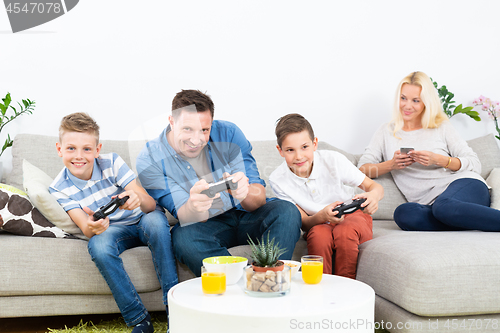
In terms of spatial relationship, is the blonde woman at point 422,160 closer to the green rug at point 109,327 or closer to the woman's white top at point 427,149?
the woman's white top at point 427,149

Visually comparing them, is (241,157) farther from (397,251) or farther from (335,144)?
(335,144)

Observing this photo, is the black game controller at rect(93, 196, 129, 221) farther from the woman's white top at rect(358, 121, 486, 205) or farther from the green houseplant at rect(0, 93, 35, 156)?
the woman's white top at rect(358, 121, 486, 205)

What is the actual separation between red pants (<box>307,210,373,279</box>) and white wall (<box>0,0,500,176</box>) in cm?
96

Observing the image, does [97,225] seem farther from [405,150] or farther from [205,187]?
[405,150]

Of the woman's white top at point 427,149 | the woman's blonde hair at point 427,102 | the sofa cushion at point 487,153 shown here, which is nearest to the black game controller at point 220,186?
the woman's white top at point 427,149

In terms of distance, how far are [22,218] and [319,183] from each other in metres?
1.13

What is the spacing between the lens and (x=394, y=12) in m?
2.52

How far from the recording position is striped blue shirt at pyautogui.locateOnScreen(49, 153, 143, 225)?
1521 mm

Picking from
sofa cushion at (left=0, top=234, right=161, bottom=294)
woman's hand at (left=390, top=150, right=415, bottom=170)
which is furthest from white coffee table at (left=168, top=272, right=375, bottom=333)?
woman's hand at (left=390, top=150, right=415, bottom=170)

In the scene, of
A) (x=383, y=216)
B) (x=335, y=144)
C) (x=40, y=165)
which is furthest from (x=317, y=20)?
(x=40, y=165)

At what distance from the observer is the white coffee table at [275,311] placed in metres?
0.81

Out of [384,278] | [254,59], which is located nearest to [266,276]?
[384,278]

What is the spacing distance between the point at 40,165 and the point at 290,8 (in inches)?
63.0

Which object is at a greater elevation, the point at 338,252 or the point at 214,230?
the point at 214,230
